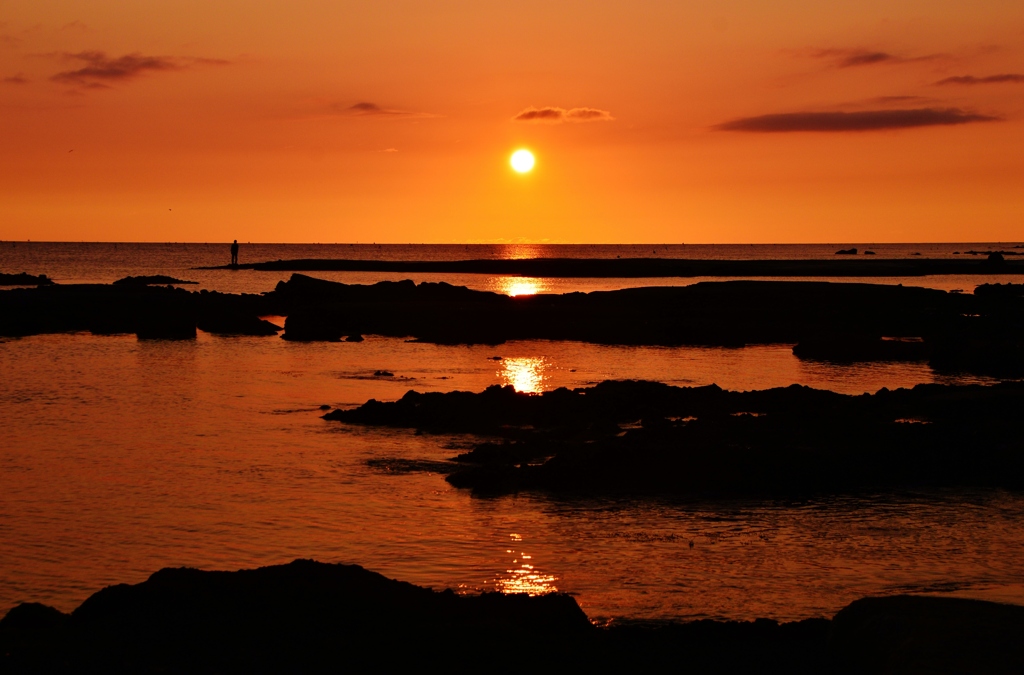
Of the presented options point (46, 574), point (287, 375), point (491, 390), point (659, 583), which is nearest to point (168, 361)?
point (287, 375)

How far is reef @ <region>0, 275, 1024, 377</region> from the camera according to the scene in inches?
1758

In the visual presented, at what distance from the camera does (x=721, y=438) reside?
71.0 ft

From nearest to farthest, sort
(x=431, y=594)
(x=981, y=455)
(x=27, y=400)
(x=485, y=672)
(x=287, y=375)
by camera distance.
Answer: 1. (x=485, y=672)
2. (x=431, y=594)
3. (x=981, y=455)
4. (x=27, y=400)
5. (x=287, y=375)

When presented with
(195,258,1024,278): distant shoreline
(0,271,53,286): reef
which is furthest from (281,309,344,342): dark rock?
(195,258,1024,278): distant shoreline

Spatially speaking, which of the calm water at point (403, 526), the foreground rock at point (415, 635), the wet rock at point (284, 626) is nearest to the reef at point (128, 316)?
the calm water at point (403, 526)

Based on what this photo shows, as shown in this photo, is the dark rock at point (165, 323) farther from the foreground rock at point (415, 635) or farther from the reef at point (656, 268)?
the reef at point (656, 268)

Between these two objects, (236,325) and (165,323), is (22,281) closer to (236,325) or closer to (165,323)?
(236,325)

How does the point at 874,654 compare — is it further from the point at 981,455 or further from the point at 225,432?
the point at 225,432

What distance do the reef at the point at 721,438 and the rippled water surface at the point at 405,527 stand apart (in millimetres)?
910

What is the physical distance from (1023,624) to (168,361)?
117 ft

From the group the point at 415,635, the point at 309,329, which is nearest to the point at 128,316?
the point at 309,329

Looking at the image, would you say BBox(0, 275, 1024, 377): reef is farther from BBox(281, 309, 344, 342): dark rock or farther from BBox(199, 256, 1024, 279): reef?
BBox(199, 256, 1024, 279): reef

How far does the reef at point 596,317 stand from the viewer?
44.7 metres

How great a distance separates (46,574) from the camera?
14281 millimetres
